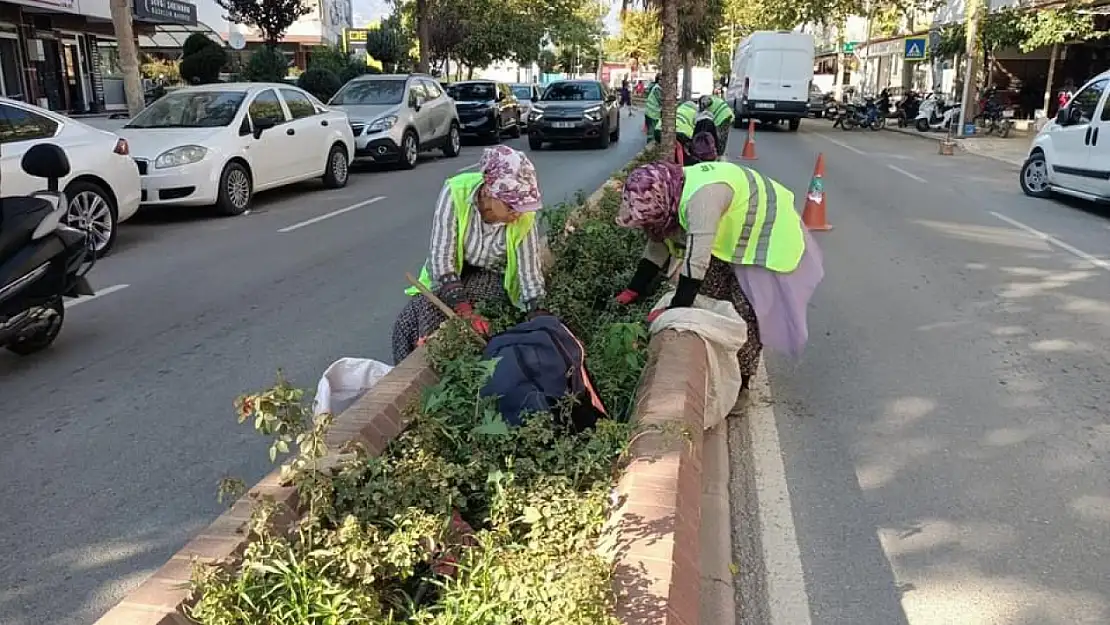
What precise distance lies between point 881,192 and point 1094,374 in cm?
887

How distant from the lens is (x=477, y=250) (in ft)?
14.7

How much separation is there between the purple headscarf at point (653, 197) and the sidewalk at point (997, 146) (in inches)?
671

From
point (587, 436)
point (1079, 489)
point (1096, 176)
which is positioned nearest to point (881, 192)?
point (1096, 176)

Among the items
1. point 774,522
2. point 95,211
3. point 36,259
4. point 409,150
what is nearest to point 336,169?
point 409,150

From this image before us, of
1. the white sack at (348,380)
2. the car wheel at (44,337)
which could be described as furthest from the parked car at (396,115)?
the white sack at (348,380)

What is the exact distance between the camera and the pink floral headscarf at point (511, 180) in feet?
13.6

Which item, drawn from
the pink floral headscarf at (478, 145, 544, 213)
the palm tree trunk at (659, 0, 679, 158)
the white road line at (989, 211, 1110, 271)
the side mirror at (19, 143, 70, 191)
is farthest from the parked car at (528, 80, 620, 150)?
the pink floral headscarf at (478, 145, 544, 213)

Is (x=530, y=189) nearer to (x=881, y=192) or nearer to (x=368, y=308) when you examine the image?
(x=368, y=308)

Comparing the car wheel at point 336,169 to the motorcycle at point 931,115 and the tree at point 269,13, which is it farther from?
the motorcycle at point 931,115

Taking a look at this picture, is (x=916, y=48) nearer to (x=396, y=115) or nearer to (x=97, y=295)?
(x=396, y=115)

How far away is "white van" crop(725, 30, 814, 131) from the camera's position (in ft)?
95.6

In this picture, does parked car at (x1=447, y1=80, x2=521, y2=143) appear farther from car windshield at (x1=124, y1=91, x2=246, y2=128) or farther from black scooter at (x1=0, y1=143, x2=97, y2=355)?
black scooter at (x1=0, y1=143, x2=97, y2=355)

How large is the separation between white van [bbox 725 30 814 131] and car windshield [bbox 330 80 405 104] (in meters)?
15.4

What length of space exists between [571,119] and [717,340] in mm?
17114
